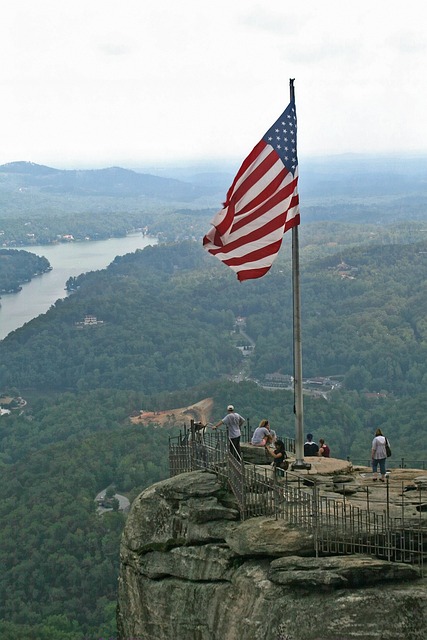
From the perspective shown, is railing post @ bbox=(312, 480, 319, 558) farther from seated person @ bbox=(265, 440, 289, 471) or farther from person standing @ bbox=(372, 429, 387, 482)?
person standing @ bbox=(372, 429, 387, 482)

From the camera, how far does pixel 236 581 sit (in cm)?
1781

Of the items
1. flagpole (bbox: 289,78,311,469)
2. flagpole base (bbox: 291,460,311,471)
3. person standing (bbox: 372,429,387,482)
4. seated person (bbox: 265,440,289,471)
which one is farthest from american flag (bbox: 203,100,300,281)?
person standing (bbox: 372,429,387,482)

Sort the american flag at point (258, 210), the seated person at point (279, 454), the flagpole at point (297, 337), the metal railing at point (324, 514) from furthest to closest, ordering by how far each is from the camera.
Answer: the flagpole at point (297, 337)
the american flag at point (258, 210)
the seated person at point (279, 454)
the metal railing at point (324, 514)

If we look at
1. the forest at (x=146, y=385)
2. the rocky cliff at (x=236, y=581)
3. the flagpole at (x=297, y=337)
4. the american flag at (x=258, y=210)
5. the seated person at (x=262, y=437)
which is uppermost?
the american flag at (x=258, y=210)

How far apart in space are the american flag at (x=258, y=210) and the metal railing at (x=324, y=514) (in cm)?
348

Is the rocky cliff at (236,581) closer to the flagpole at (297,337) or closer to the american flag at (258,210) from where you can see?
the flagpole at (297,337)

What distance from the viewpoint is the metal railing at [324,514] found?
17.3m

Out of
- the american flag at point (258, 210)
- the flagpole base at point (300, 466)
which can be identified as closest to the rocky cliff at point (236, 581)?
the flagpole base at point (300, 466)

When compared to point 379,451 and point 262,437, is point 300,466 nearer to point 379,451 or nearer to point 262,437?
point 262,437

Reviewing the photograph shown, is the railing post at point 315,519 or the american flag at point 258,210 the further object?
the american flag at point 258,210

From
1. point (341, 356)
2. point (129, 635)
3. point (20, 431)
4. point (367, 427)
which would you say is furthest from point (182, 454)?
point (341, 356)

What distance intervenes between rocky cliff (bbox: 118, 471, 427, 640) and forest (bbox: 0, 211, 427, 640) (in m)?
12.1

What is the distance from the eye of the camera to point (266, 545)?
17672 mm

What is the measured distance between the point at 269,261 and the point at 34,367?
406 ft
